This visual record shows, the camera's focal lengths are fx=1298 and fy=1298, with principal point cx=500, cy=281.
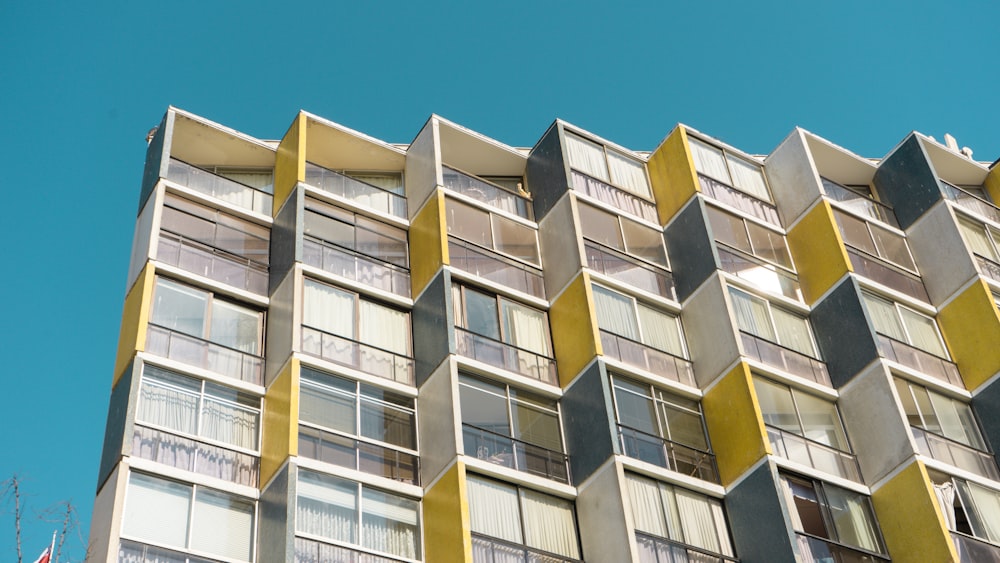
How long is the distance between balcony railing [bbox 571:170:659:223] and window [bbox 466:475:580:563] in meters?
10.8

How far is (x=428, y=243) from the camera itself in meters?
34.1

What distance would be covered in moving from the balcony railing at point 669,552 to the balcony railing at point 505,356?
509 cm

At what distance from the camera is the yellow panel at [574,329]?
1262 inches

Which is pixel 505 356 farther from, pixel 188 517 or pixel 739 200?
pixel 739 200

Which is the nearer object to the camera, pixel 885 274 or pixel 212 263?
pixel 212 263

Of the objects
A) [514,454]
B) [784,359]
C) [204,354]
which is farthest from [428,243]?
[784,359]

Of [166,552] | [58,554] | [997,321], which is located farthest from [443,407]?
[997,321]

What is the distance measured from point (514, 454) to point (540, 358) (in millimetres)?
3372

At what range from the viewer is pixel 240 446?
29.0m

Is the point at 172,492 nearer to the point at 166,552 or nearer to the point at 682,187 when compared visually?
the point at 166,552

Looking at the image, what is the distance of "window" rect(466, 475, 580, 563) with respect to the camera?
28625 millimetres

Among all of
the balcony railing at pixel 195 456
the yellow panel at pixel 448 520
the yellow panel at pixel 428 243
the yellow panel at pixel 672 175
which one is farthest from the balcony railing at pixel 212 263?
the yellow panel at pixel 672 175

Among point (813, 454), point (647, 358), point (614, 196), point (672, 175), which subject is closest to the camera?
point (813, 454)

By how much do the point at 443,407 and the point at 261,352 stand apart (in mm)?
4866
